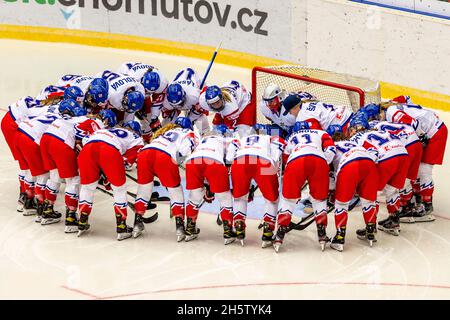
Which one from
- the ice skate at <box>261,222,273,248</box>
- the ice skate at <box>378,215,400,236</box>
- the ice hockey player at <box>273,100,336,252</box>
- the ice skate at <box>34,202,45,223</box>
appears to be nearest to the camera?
the ice hockey player at <box>273,100,336,252</box>

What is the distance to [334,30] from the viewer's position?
11.4 m

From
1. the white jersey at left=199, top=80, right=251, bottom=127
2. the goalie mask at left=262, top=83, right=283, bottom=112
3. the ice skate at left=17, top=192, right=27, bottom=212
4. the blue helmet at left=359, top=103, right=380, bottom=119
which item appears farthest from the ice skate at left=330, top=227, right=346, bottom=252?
the ice skate at left=17, top=192, right=27, bottom=212

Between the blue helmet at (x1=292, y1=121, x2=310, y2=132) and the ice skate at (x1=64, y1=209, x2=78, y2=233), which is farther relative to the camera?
the ice skate at (x1=64, y1=209, x2=78, y2=233)

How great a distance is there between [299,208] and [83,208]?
1.93 metres

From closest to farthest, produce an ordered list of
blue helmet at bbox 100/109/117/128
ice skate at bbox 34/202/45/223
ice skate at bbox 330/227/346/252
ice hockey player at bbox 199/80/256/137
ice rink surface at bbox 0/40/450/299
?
1. ice rink surface at bbox 0/40/450/299
2. ice skate at bbox 330/227/346/252
3. blue helmet at bbox 100/109/117/128
4. ice skate at bbox 34/202/45/223
5. ice hockey player at bbox 199/80/256/137

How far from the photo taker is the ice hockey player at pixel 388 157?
7.87 meters

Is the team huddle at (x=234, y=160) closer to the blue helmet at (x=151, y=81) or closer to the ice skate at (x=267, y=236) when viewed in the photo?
the ice skate at (x=267, y=236)

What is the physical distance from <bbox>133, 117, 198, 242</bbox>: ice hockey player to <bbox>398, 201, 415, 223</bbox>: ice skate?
1762 millimetres

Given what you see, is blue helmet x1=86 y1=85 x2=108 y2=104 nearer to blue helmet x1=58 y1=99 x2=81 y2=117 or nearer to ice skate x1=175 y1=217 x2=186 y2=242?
blue helmet x1=58 y1=99 x2=81 y2=117

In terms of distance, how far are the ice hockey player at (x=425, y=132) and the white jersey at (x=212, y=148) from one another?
53.3 inches

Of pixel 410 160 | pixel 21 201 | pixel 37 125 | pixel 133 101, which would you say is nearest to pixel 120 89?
pixel 133 101

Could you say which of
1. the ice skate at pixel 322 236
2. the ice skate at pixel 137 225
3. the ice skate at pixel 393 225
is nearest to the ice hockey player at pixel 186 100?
the ice skate at pixel 137 225

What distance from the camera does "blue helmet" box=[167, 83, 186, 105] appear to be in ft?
30.0
